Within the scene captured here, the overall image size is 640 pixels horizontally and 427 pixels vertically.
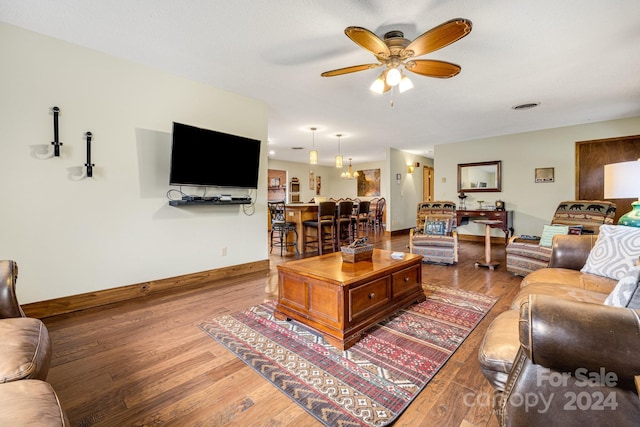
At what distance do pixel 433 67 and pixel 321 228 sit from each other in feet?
11.2

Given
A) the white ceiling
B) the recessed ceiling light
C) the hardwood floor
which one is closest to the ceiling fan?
the white ceiling

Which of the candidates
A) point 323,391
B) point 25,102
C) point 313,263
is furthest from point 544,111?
point 25,102

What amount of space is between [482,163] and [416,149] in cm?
190

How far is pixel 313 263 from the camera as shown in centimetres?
247

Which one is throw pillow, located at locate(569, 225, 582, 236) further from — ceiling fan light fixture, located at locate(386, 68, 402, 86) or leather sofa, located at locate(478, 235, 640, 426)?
leather sofa, located at locate(478, 235, 640, 426)

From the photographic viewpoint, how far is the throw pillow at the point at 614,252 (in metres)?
1.91

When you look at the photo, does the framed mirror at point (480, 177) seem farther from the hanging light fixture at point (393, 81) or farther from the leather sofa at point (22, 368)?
the leather sofa at point (22, 368)

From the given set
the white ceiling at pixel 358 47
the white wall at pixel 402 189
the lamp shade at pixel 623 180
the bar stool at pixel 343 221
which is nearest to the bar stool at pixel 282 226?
the bar stool at pixel 343 221

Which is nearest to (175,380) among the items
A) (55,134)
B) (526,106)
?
(55,134)

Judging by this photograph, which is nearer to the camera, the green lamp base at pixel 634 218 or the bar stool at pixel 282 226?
the green lamp base at pixel 634 218

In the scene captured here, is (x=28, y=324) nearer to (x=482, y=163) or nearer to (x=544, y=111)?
(x=544, y=111)

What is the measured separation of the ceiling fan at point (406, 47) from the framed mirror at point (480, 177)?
187 inches

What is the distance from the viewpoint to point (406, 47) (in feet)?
7.48

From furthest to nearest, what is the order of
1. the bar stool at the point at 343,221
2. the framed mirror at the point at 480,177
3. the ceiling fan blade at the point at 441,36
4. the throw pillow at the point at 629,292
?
the framed mirror at the point at 480,177 < the bar stool at the point at 343,221 < the ceiling fan blade at the point at 441,36 < the throw pillow at the point at 629,292
